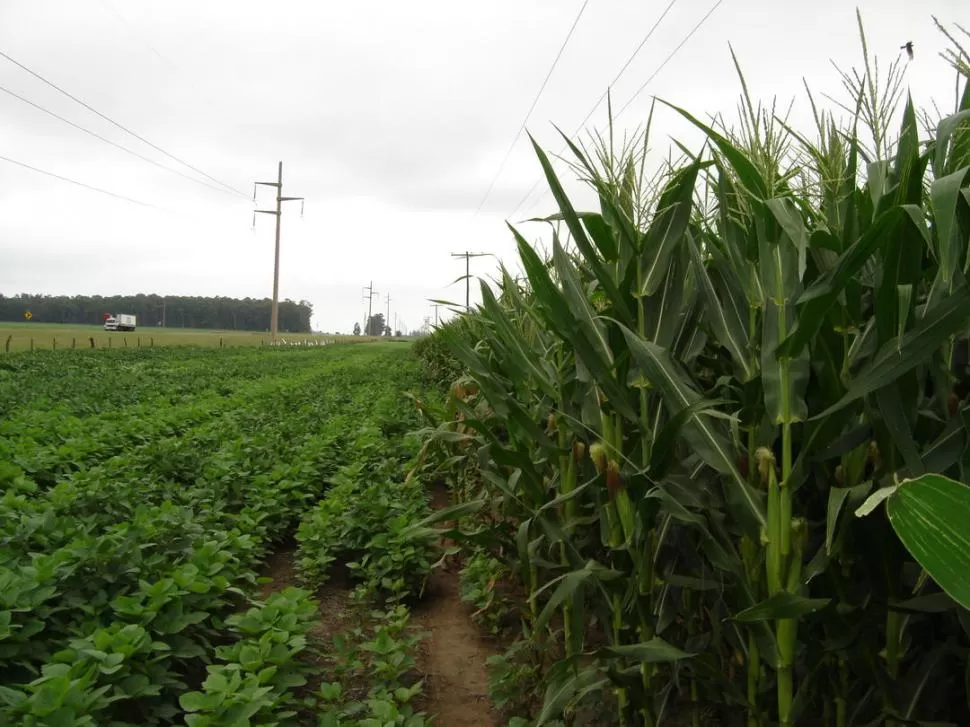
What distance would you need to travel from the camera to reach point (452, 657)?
11.9 ft

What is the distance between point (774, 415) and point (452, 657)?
2.43 m

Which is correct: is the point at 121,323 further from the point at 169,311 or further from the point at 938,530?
the point at 938,530

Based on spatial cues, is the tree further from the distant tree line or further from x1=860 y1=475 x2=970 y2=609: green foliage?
x1=860 y1=475 x2=970 y2=609: green foliage

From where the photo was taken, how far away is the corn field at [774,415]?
165 centimetres

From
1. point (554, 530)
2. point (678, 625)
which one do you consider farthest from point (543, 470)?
point (678, 625)

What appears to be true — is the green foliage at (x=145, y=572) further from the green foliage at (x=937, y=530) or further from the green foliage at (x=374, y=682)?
the green foliage at (x=937, y=530)

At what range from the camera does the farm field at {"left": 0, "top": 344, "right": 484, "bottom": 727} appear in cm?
255

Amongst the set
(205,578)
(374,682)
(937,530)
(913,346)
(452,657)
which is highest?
(913,346)

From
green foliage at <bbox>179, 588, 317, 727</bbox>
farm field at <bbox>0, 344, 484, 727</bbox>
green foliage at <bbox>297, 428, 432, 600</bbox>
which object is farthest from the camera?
green foliage at <bbox>297, 428, 432, 600</bbox>

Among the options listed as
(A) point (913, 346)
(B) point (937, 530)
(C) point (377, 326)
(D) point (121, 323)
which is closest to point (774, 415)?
(A) point (913, 346)

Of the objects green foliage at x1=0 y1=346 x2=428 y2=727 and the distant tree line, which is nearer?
green foliage at x1=0 y1=346 x2=428 y2=727

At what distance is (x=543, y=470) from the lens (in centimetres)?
318

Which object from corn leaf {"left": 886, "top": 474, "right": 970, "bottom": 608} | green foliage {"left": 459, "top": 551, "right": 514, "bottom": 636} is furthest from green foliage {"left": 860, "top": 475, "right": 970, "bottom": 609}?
green foliage {"left": 459, "top": 551, "right": 514, "bottom": 636}

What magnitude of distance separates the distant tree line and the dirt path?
91943 mm
